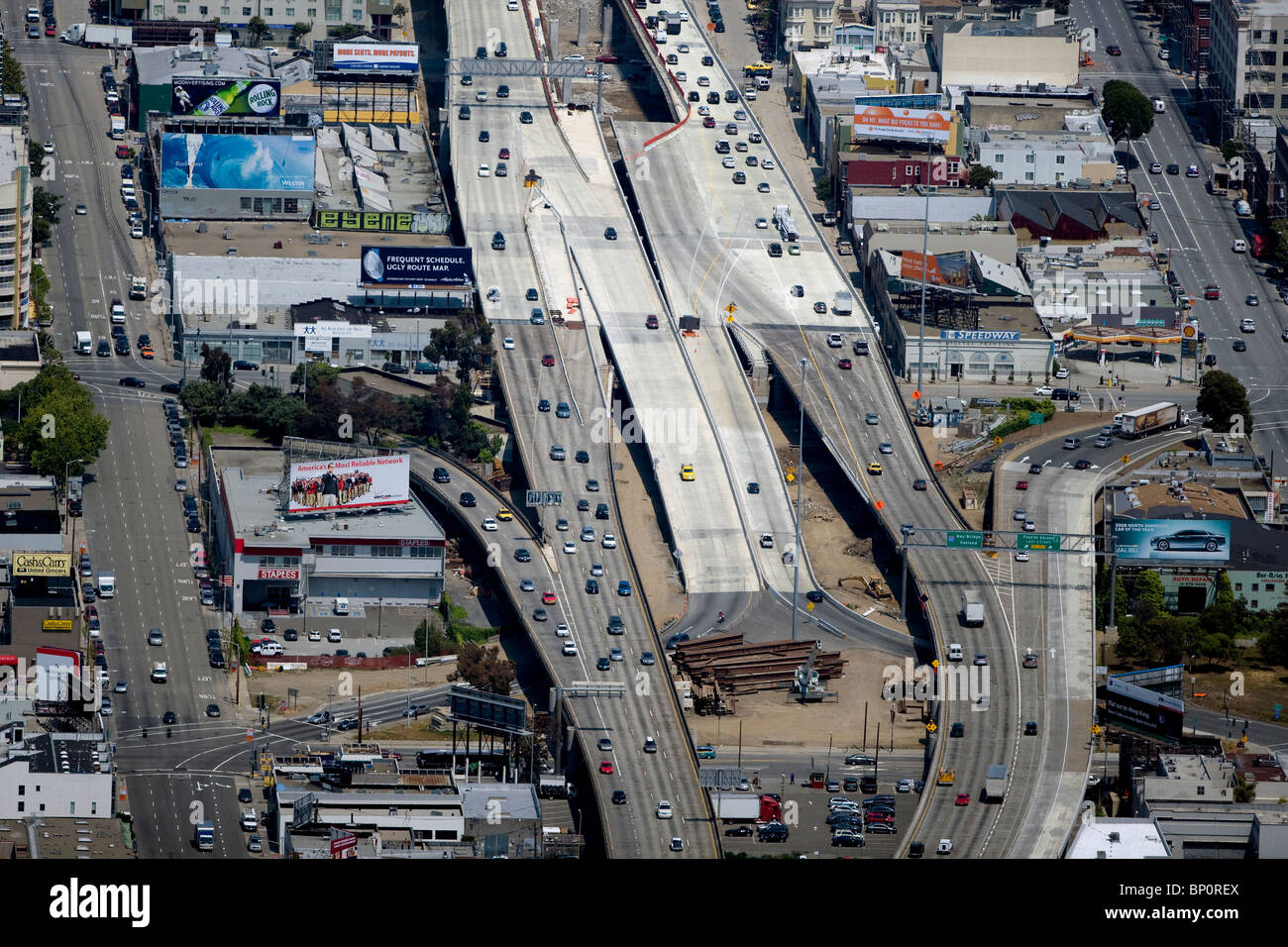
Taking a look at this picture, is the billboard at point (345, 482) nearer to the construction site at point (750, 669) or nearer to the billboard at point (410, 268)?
the construction site at point (750, 669)

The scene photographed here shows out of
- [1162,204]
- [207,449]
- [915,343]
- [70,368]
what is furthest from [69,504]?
[1162,204]

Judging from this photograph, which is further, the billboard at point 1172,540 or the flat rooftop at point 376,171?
the flat rooftop at point 376,171

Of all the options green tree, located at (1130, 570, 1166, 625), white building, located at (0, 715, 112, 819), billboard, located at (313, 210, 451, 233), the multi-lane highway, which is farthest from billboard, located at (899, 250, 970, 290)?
white building, located at (0, 715, 112, 819)

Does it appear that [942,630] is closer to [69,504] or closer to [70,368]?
[69,504]

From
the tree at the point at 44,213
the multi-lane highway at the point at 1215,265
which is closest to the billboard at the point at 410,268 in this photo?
the tree at the point at 44,213

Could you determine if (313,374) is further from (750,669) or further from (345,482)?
(750,669)

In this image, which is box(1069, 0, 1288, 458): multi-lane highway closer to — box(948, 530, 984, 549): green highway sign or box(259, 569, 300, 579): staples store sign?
box(948, 530, 984, 549): green highway sign
